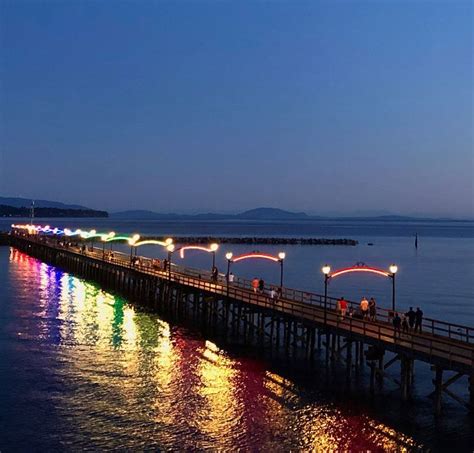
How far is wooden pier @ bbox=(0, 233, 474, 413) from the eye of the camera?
1005 inches

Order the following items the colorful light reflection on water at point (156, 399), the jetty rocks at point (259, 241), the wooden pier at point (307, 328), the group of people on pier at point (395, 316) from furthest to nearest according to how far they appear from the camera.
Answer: the jetty rocks at point (259, 241), the group of people on pier at point (395, 316), the wooden pier at point (307, 328), the colorful light reflection on water at point (156, 399)

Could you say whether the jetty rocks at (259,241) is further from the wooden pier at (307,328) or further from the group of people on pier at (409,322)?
the group of people on pier at (409,322)

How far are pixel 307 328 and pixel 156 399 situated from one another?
9.97m

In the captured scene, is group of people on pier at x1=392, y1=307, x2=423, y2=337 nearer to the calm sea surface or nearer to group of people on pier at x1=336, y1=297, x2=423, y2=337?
group of people on pier at x1=336, y1=297, x2=423, y2=337

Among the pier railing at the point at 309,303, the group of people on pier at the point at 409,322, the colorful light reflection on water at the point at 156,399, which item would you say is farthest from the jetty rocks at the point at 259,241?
the group of people on pier at the point at 409,322

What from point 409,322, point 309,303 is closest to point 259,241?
point 309,303

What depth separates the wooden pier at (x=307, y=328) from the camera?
25.5 m

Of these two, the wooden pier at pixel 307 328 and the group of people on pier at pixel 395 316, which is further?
the group of people on pier at pixel 395 316

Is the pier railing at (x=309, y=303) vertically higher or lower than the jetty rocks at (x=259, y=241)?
higher

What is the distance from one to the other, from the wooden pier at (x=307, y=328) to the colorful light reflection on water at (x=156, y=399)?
3021mm

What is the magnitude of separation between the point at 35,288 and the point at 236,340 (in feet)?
102

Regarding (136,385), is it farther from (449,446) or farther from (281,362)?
(449,446)

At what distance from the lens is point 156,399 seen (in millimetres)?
27531

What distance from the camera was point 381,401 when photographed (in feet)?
89.4
